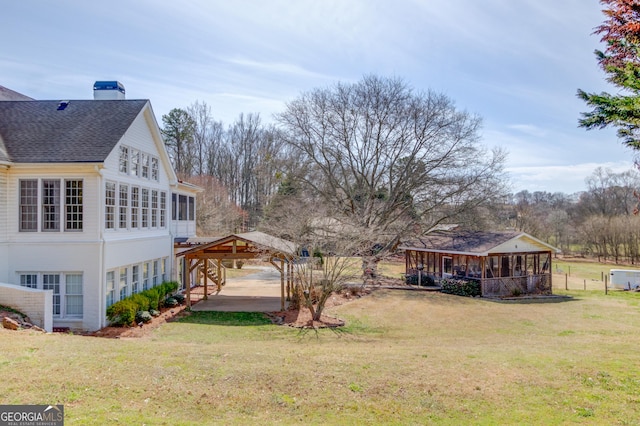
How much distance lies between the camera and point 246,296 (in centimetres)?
2142

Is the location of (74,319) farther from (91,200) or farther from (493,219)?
(493,219)

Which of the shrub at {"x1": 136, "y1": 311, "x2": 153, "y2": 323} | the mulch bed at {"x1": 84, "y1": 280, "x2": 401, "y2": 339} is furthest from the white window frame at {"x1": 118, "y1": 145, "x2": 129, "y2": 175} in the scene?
the mulch bed at {"x1": 84, "y1": 280, "x2": 401, "y2": 339}

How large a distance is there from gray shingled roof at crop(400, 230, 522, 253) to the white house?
17.8 m

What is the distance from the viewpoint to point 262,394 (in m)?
7.10

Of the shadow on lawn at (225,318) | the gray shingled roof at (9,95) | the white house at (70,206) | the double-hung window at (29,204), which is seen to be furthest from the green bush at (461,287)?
the gray shingled roof at (9,95)

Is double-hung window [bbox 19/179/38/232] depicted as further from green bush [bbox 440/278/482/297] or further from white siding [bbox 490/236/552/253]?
white siding [bbox 490/236/552/253]

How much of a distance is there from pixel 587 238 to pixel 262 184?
39.0m

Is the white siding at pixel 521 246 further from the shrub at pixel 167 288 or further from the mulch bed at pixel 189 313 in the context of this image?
the shrub at pixel 167 288

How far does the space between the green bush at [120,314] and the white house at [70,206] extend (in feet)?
0.96

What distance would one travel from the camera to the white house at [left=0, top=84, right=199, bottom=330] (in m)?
14.1

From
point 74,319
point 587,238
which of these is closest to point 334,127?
point 74,319

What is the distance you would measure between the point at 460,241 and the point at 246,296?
13.9 m

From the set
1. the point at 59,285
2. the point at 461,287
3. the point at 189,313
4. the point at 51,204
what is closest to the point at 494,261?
the point at 461,287

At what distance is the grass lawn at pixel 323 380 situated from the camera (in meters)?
6.45
